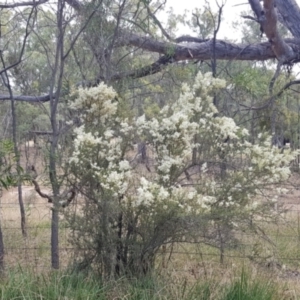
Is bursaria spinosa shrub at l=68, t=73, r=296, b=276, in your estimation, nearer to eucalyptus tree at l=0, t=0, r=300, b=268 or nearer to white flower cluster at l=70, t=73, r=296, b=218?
white flower cluster at l=70, t=73, r=296, b=218

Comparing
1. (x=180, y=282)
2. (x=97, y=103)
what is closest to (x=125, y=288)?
(x=180, y=282)

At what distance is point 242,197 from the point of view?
357 centimetres

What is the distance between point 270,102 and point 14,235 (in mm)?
3418

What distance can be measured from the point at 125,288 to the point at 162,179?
764 mm

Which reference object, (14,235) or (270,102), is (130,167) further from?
(14,235)

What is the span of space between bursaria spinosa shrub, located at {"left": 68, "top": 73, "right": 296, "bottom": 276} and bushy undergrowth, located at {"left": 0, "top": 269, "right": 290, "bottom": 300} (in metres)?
0.16

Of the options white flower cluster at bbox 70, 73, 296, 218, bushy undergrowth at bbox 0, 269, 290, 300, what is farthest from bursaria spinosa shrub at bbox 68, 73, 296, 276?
bushy undergrowth at bbox 0, 269, 290, 300

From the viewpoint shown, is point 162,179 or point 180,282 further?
point 180,282

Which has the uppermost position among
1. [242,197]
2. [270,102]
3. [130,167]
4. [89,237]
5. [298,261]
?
[270,102]

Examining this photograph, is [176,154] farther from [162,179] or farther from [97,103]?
[97,103]

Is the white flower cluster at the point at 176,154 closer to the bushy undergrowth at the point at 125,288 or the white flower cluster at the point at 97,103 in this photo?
the white flower cluster at the point at 97,103

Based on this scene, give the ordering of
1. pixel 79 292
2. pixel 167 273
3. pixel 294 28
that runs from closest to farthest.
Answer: pixel 79 292
pixel 167 273
pixel 294 28

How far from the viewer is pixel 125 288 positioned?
357cm

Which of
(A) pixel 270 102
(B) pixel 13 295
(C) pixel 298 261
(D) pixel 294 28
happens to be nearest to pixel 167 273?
(B) pixel 13 295
